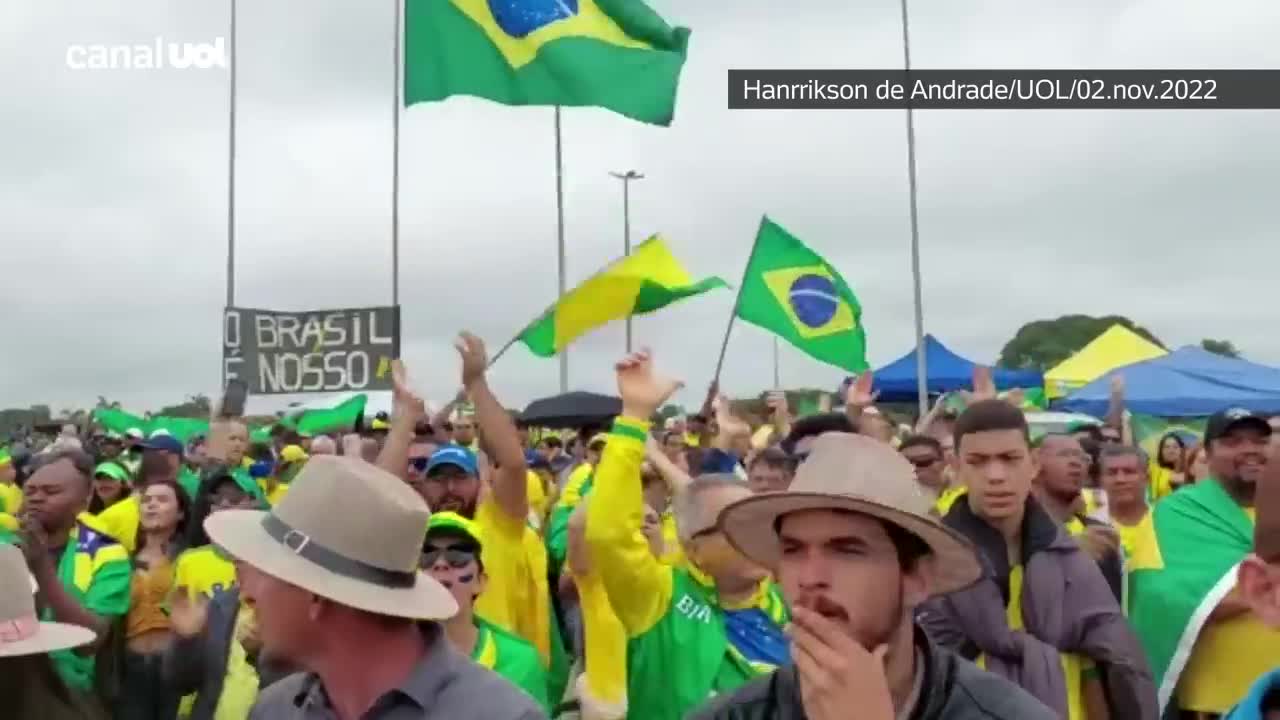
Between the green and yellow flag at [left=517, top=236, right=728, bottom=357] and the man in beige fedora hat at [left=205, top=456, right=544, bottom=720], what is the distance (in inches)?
157

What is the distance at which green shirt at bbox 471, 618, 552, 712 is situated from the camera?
13.2 ft

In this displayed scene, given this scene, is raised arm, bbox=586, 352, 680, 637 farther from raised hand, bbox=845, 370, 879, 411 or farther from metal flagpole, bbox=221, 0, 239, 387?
metal flagpole, bbox=221, 0, 239, 387

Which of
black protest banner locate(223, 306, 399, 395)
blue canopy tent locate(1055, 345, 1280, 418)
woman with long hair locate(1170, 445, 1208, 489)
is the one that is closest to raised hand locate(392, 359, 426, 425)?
woman with long hair locate(1170, 445, 1208, 489)

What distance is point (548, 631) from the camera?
5.42 meters

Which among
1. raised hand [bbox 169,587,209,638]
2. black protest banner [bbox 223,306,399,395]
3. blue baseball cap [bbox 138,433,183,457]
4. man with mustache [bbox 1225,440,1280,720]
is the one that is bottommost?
raised hand [bbox 169,587,209,638]

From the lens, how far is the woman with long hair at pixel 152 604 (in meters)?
5.39

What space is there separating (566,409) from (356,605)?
46.6 ft

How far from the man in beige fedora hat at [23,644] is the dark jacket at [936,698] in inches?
79.7

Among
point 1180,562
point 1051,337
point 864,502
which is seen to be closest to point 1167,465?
point 1180,562

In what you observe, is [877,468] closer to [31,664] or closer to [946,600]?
[946,600]

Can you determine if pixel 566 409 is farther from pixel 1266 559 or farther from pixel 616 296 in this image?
pixel 1266 559

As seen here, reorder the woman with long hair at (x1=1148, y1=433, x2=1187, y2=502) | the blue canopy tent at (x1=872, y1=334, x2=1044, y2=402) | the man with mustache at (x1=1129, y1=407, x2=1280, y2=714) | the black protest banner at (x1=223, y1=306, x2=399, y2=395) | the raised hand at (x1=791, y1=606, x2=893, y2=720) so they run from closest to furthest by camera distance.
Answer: the raised hand at (x1=791, y1=606, x2=893, y2=720)
the man with mustache at (x1=1129, y1=407, x2=1280, y2=714)
the woman with long hair at (x1=1148, y1=433, x2=1187, y2=502)
the black protest banner at (x1=223, y1=306, x2=399, y2=395)
the blue canopy tent at (x1=872, y1=334, x2=1044, y2=402)

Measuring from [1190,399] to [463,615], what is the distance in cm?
1584

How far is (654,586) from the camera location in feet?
14.0
